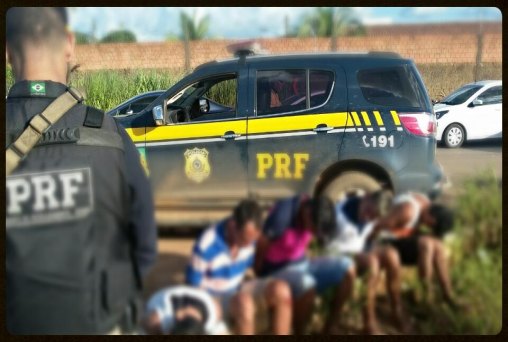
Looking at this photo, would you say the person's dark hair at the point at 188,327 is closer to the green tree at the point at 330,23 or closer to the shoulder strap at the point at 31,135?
the shoulder strap at the point at 31,135

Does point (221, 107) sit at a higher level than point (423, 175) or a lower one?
higher

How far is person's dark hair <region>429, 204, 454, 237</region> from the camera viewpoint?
203 centimetres

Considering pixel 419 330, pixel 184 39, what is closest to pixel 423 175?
pixel 419 330

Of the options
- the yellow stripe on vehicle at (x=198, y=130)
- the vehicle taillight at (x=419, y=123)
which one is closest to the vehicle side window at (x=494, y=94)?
the vehicle taillight at (x=419, y=123)

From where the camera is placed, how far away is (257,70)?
474 centimetres

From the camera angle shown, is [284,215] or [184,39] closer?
[284,215]

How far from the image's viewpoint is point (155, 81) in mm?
5000

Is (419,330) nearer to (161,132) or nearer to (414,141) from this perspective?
(414,141)

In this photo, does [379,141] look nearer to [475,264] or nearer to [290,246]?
[475,264]

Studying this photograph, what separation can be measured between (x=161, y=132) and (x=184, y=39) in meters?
1.99

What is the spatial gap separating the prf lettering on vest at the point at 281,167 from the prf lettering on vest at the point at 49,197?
2.29 ft

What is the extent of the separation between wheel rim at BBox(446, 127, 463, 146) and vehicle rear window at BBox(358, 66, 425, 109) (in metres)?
0.46

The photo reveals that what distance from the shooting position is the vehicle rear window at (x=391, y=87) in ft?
14.7

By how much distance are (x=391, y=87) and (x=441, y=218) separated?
2.70 metres
